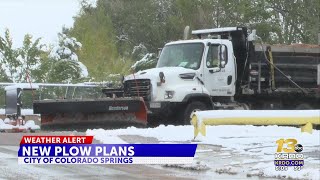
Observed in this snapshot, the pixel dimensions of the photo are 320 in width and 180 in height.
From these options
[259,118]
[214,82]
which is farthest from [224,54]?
[259,118]

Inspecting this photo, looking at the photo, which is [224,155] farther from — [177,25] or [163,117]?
[177,25]

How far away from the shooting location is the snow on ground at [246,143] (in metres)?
11.0

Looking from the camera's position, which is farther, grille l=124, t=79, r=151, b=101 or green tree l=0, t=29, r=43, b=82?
green tree l=0, t=29, r=43, b=82

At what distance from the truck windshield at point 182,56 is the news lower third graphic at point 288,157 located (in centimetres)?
801

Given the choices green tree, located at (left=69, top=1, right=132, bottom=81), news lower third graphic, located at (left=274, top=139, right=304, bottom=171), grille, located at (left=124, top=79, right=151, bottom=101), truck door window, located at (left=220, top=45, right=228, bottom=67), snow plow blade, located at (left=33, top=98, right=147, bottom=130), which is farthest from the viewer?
green tree, located at (left=69, top=1, right=132, bottom=81)

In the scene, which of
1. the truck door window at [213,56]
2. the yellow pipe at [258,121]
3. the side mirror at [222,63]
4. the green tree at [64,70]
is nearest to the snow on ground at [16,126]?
the truck door window at [213,56]

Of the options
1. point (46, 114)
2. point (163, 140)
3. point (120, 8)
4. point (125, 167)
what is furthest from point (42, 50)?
point (125, 167)

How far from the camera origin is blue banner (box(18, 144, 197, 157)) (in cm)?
1150

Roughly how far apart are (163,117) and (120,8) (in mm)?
33127

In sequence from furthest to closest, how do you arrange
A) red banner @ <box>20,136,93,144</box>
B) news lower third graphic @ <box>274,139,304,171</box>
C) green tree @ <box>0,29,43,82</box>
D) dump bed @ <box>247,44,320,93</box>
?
1. green tree @ <box>0,29,43,82</box>
2. dump bed @ <box>247,44,320,93</box>
3. red banner @ <box>20,136,93,144</box>
4. news lower third graphic @ <box>274,139,304,171</box>

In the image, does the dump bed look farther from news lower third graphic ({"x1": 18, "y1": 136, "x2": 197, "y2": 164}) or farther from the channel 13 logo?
the channel 13 logo

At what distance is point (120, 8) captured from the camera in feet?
169

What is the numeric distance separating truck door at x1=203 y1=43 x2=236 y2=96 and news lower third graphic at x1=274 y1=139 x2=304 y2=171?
26.0ft

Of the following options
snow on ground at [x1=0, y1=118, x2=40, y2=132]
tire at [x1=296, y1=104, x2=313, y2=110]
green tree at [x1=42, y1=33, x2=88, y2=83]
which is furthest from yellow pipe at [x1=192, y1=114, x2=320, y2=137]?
green tree at [x1=42, y1=33, x2=88, y2=83]
